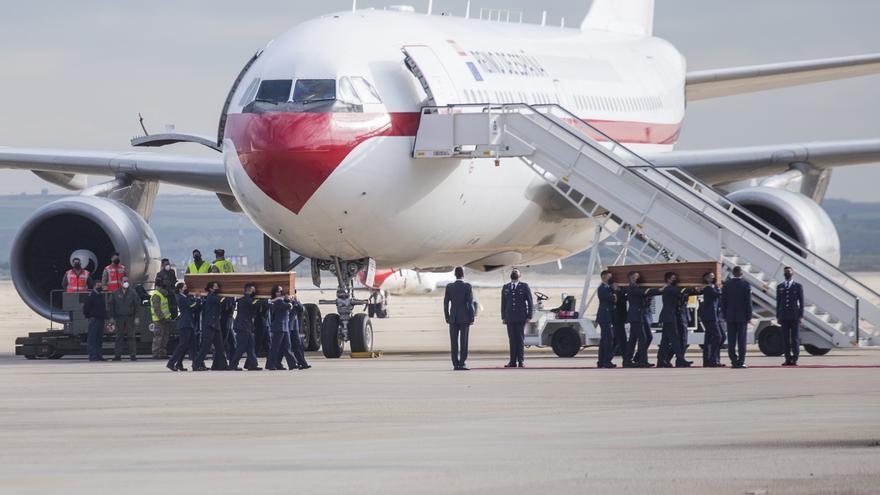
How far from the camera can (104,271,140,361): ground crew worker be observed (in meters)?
28.7

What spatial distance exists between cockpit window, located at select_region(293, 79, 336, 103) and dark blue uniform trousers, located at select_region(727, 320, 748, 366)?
6.50m

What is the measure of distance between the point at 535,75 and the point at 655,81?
726 centimetres

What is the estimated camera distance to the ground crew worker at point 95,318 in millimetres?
28141

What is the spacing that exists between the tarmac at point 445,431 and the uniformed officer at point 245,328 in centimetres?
87

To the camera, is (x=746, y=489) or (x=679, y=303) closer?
(x=746, y=489)

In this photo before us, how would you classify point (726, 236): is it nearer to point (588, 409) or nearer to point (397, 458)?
point (588, 409)

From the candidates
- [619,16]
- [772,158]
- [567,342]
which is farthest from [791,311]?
[619,16]

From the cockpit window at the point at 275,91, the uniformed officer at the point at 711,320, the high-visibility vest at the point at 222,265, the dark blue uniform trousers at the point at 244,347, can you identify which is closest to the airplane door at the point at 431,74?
the cockpit window at the point at 275,91

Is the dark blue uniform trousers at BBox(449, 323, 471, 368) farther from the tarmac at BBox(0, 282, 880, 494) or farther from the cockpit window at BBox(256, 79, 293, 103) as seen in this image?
the cockpit window at BBox(256, 79, 293, 103)

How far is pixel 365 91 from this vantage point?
26344mm

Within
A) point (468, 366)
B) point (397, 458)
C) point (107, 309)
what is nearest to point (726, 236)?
point (468, 366)

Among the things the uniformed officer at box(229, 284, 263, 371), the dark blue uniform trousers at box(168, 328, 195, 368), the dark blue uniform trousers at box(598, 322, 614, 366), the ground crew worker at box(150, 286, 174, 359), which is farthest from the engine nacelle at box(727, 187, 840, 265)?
the dark blue uniform trousers at box(168, 328, 195, 368)

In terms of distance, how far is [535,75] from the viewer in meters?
31.5

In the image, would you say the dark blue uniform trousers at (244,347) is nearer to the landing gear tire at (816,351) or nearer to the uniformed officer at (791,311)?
the uniformed officer at (791,311)
